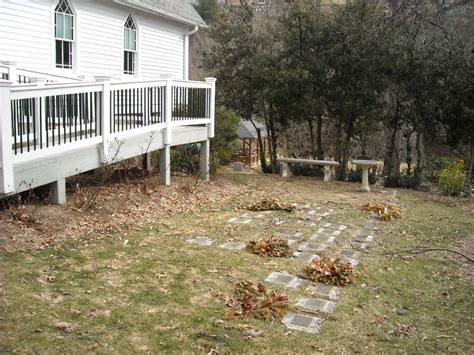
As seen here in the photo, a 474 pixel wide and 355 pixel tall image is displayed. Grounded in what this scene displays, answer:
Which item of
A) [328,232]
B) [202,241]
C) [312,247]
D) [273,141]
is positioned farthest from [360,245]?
[273,141]

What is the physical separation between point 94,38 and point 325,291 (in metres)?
9.63

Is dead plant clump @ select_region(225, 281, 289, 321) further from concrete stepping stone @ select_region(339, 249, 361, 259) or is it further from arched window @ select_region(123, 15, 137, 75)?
arched window @ select_region(123, 15, 137, 75)

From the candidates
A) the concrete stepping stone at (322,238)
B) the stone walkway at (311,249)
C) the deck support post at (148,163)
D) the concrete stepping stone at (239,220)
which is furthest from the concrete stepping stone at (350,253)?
the deck support post at (148,163)

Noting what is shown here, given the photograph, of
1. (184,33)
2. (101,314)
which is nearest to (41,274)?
(101,314)

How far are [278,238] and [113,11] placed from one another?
8799 millimetres

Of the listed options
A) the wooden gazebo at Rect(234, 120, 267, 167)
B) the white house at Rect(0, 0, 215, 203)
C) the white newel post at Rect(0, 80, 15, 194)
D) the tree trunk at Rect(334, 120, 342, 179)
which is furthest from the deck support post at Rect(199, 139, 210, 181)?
the wooden gazebo at Rect(234, 120, 267, 167)

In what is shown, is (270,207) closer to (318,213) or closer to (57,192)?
(318,213)

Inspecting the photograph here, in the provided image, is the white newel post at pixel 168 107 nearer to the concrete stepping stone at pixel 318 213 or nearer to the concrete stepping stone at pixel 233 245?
the concrete stepping stone at pixel 318 213

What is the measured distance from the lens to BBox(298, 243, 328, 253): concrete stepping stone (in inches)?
266

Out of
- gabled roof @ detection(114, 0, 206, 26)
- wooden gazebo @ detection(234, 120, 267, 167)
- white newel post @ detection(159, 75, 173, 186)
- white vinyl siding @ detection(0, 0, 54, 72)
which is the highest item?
gabled roof @ detection(114, 0, 206, 26)

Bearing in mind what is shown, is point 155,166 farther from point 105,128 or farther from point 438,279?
point 438,279

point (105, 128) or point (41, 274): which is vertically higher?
point (105, 128)

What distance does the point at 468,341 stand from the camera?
171 inches

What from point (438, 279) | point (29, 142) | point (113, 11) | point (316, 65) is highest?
point (113, 11)
